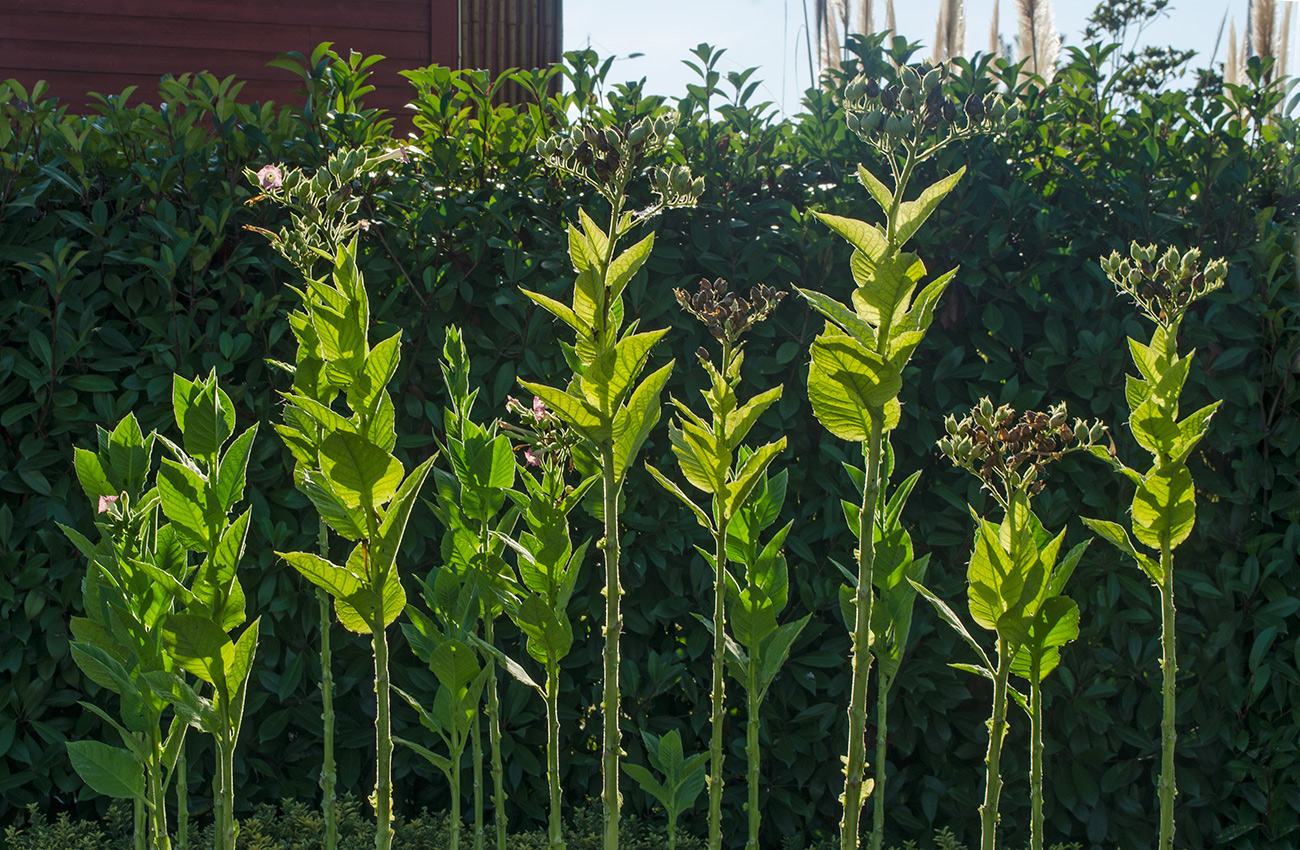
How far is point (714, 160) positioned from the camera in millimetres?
2537

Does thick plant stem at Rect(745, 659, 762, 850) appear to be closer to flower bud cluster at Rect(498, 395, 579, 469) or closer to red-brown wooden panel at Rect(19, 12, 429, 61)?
flower bud cluster at Rect(498, 395, 579, 469)

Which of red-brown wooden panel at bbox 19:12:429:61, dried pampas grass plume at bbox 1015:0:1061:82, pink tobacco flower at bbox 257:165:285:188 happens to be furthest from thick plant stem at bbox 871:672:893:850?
dried pampas grass plume at bbox 1015:0:1061:82

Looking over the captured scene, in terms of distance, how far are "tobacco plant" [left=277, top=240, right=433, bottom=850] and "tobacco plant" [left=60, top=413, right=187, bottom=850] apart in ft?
0.90

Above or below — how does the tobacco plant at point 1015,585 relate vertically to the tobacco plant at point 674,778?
above

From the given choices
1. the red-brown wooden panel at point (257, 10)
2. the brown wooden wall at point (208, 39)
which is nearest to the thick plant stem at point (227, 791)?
the brown wooden wall at point (208, 39)

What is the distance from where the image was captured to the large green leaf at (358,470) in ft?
3.51

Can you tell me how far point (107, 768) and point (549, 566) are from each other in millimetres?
717

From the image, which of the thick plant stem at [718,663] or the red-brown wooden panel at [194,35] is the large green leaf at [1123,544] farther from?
the red-brown wooden panel at [194,35]

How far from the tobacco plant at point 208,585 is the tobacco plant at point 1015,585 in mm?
912

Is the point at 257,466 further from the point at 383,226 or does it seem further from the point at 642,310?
the point at 642,310

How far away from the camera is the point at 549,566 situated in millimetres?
1399

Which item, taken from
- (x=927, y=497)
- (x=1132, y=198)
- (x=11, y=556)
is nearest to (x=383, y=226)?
(x=11, y=556)

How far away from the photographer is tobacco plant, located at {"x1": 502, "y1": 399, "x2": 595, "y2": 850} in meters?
1.34

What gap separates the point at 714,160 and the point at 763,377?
60cm
